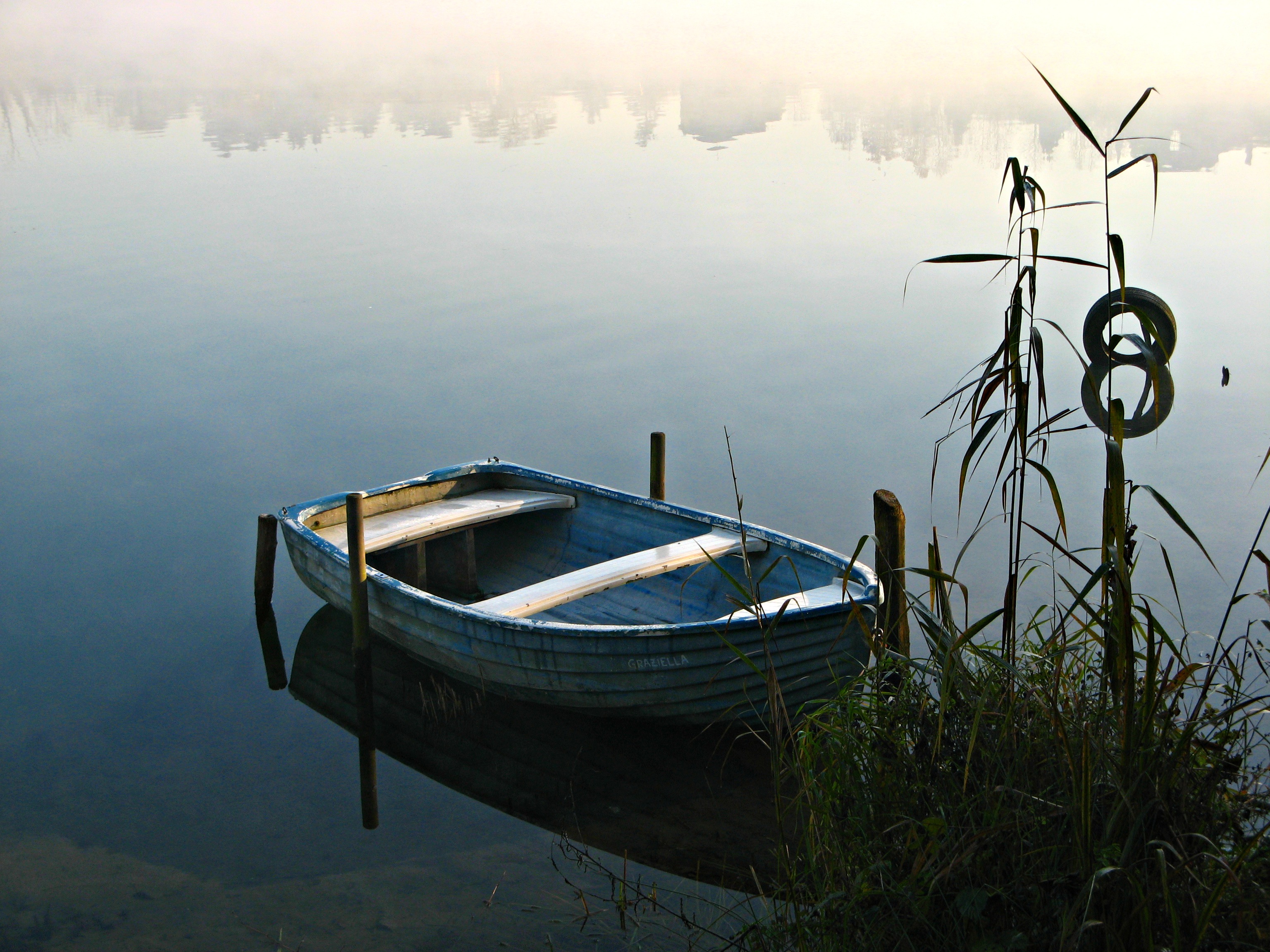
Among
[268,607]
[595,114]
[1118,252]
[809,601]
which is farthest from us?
[595,114]

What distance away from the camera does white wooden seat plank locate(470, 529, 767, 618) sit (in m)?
7.63

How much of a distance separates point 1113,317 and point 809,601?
2.92 meters

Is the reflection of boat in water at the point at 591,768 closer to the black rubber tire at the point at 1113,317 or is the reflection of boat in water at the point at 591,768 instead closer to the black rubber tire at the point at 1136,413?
the black rubber tire at the point at 1136,413

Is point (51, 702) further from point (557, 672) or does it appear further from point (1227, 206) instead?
point (1227, 206)

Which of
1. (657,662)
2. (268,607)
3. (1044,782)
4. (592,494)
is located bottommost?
(268,607)

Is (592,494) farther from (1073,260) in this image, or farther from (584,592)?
(1073,260)

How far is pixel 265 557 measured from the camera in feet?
31.7

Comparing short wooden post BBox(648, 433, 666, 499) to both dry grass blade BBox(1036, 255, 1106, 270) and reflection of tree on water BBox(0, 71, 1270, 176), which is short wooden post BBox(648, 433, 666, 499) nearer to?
dry grass blade BBox(1036, 255, 1106, 270)

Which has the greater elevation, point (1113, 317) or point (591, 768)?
point (1113, 317)

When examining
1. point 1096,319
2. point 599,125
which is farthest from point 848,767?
point 599,125

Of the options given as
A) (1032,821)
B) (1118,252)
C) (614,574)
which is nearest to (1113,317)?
(1118,252)

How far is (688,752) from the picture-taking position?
296 inches

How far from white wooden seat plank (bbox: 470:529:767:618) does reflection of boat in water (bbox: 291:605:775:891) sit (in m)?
0.87

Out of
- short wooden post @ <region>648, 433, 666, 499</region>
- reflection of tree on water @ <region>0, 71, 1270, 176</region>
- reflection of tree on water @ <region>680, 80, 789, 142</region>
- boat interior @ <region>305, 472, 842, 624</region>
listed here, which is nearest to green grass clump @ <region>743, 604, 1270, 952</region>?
boat interior @ <region>305, 472, 842, 624</region>
